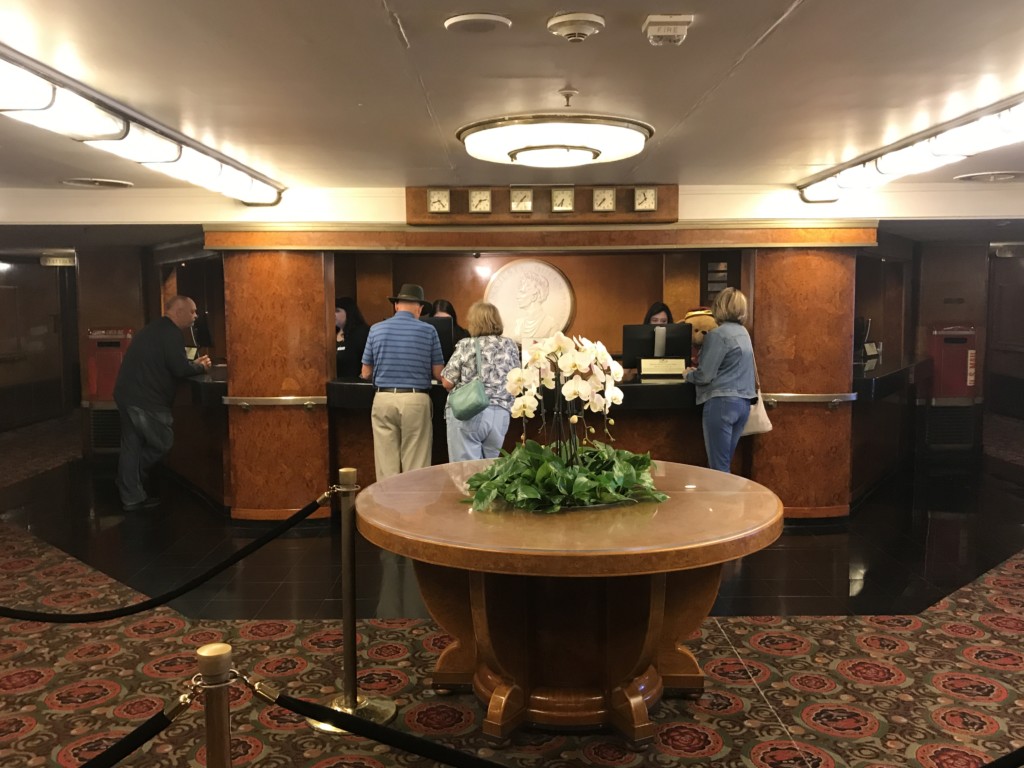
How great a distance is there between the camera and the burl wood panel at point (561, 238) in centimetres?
640

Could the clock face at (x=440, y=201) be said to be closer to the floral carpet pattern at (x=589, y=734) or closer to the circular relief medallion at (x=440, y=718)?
the floral carpet pattern at (x=589, y=734)

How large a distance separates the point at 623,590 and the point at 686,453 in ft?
11.1

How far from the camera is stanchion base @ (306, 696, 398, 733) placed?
3328mm

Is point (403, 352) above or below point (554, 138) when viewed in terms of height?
below

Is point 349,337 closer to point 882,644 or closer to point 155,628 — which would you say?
point 155,628

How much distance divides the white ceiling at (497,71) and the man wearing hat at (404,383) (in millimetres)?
1224

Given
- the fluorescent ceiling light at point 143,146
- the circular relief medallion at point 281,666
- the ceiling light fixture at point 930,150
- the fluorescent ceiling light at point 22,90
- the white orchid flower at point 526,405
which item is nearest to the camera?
the fluorescent ceiling light at point 22,90

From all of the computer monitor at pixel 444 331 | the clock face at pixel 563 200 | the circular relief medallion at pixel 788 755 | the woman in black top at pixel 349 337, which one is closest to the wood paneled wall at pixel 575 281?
the woman in black top at pixel 349 337

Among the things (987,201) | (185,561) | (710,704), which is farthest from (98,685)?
(987,201)

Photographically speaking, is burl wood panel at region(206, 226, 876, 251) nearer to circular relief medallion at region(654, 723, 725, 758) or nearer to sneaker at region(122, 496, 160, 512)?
sneaker at region(122, 496, 160, 512)

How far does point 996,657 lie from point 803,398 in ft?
9.25

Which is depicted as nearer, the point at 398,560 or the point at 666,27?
the point at 666,27

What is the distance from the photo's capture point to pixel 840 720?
10.9 ft

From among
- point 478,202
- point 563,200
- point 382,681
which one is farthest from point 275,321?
point 382,681
